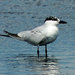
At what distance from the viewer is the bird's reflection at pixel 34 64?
9672mm

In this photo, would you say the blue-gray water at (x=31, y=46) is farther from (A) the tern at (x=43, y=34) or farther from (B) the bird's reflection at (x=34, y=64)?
(A) the tern at (x=43, y=34)

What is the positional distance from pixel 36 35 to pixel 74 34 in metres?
2.47

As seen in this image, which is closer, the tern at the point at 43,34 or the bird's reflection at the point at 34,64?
the bird's reflection at the point at 34,64

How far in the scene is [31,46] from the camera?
12812 mm

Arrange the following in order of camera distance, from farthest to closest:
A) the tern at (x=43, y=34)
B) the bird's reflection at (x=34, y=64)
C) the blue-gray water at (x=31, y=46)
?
1. the tern at (x=43, y=34)
2. the blue-gray water at (x=31, y=46)
3. the bird's reflection at (x=34, y=64)

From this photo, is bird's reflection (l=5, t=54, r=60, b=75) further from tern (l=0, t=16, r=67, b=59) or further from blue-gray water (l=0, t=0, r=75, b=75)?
tern (l=0, t=16, r=67, b=59)

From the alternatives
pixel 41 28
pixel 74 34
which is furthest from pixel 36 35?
pixel 74 34

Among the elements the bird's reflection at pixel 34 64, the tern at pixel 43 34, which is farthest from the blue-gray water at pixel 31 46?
the tern at pixel 43 34

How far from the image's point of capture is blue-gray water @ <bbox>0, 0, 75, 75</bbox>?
999cm

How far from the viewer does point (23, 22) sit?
15.8 metres

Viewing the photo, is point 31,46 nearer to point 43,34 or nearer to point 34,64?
point 43,34

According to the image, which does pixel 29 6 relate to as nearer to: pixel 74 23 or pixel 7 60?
pixel 74 23

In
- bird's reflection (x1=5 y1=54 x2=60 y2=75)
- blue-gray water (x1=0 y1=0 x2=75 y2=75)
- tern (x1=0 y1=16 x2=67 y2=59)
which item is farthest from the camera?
tern (x1=0 y1=16 x2=67 y2=59)

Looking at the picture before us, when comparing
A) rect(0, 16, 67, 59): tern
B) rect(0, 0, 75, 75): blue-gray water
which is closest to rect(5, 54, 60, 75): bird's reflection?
rect(0, 0, 75, 75): blue-gray water
